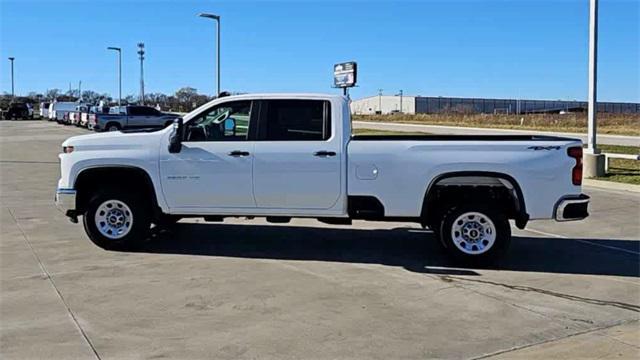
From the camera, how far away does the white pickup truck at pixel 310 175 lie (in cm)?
772

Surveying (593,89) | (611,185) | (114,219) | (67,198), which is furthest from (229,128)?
(593,89)

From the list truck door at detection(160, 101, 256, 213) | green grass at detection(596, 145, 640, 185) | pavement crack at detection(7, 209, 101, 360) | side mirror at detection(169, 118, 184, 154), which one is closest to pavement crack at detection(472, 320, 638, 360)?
pavement crack at detection(7, 209, 101, 360)

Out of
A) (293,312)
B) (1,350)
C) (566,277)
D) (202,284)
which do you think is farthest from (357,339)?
(566,277)

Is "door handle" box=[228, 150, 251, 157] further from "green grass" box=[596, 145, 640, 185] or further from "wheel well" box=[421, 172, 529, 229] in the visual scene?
"green grass" box=[596, 145, 640, 185]

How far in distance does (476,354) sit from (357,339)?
0.91 meters

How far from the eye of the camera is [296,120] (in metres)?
8.29

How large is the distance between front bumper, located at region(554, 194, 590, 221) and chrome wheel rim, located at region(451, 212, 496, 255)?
77 centimetres

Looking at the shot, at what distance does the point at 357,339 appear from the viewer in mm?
5316

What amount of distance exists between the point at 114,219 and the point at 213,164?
5.00 ft

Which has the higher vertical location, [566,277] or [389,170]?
[389,170]

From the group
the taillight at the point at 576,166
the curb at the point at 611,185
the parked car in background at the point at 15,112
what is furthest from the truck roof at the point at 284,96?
the parked car in background at the point at 15,112

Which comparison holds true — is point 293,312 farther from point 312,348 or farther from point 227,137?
point 227,137

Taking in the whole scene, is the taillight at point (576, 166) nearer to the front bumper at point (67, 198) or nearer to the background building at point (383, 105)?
the front bumper at point (67, 198)

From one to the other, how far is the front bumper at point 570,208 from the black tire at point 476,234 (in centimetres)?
59
